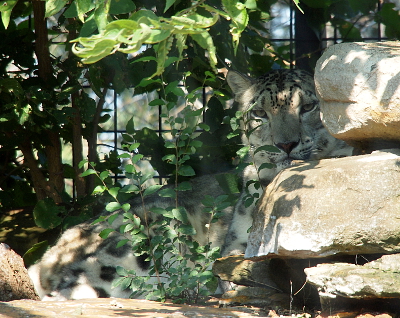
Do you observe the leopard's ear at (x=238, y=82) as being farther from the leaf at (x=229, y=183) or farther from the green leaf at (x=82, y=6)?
the green leaf at (x=82, y=6)

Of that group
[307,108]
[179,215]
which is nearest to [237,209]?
[307,108]

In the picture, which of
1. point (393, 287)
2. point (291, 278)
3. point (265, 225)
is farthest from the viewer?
point (291, 278)

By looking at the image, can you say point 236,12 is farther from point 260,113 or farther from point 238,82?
point 238,82

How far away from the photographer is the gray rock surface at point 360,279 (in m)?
2.16

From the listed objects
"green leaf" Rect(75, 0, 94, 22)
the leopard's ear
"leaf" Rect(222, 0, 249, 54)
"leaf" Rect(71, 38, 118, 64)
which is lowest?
the leopard's ear

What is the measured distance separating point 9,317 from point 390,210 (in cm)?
176

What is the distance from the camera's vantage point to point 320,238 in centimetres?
241

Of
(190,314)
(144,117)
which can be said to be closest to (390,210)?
(190,314)

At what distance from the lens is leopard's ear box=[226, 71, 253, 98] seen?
4.49 meters

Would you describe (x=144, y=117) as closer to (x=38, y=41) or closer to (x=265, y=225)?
(x=38, y=41)

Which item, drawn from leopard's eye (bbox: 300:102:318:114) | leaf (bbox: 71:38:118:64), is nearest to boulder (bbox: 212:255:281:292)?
leopard's eye (bbox: 300:102:318:114)

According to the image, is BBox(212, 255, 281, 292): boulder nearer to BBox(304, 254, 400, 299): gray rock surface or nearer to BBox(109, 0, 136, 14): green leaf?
BBox(304, 254, 400, 299): gray rock surface

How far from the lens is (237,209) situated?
434cm

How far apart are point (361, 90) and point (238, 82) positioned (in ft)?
6.86
